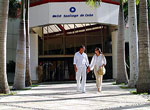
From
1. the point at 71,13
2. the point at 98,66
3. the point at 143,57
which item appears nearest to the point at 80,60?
the point at 98,66

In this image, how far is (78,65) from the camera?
10.1m

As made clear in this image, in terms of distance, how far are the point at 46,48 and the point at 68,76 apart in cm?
392

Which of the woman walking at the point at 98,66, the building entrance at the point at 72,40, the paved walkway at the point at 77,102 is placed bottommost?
the paved walkway at the point at 77,102

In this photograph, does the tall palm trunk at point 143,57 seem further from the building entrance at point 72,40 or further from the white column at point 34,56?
the white column at point 34,56

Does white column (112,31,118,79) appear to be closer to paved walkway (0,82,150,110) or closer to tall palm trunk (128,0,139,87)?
tall palm trunk (128,0,139,87)

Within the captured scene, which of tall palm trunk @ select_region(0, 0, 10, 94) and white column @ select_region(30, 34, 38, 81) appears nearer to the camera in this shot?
tall palm trunk @ select_region(0, 0, 10, 94)

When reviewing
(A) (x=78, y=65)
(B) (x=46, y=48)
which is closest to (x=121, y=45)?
(A) (x=78, y=65)

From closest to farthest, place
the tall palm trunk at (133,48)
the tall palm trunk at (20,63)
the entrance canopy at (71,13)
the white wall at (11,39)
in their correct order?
the tall palm trunk at (133,48)
the tall palm trunk at (20,63)
the entrance canopy at (71,13)
the white wall at (11,39)

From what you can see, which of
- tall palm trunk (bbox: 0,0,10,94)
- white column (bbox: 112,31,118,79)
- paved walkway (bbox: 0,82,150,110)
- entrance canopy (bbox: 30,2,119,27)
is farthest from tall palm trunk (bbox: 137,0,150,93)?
white column (bbox: 112,31,118,79)

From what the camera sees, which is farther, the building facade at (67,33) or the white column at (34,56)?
the white column at (34,56)

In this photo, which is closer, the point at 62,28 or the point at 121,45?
the point at 121,45

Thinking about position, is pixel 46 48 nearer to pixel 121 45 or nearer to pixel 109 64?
pixel 109 64

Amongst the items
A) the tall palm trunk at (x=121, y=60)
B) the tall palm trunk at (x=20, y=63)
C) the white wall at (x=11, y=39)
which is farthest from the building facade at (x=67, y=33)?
the tall palm trunk at (x=20, y=63)

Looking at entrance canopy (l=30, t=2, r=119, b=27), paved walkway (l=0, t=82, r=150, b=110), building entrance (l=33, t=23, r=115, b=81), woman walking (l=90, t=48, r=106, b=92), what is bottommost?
paved walkway (l=0, t=82, r=150, b=110)
